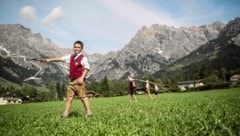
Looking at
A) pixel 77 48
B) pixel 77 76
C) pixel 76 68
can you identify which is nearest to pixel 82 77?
pixel 77 76

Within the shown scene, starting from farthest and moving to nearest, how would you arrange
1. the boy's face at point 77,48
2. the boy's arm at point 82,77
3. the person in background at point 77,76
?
the boy's face at point 77,48 < the person in background at point 77,76 < the boy's arm at point 82,77

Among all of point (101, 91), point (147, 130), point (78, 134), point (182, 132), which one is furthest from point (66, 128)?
point (101, 91)

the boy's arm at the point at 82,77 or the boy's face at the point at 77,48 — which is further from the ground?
the boy's face at the point at 77,48

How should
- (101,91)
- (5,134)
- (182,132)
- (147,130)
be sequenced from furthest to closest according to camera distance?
(101,91), (5,134), (147,130), (182,132)

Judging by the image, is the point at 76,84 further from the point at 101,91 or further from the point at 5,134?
the point at 101,91

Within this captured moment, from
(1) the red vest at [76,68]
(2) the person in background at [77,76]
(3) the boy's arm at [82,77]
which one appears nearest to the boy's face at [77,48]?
(2) the person in background at [77,76]

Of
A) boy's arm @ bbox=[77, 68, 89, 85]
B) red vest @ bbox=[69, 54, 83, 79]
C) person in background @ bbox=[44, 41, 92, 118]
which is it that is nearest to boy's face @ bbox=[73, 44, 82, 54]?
person in background @ bbox=[44, 41, 92, 118]

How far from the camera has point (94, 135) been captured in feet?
20.9

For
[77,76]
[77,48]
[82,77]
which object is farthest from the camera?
[77,48]

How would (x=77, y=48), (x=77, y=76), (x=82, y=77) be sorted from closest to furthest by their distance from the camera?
(x=82, y=77)
(x=77, y=76)
(x=77, y=48)

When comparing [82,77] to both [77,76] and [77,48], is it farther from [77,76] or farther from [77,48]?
[77,48]

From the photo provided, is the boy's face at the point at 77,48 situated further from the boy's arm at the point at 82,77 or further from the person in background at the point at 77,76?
the boy's arm at the point at 82,77

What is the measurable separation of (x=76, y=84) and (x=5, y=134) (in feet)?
13.4

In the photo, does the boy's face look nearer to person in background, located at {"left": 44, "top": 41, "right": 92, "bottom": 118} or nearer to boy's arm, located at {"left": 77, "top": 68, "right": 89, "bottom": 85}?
person in background, located at {"left": 44, "top": 41, "right": 92, "bottom": 118}
